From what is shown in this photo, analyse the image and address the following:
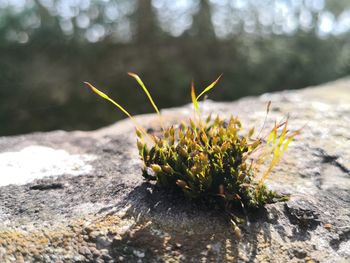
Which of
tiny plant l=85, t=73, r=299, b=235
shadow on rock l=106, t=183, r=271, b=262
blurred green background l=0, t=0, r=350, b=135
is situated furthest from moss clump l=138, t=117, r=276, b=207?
blurred green background l=0, t=0, r=350, b=135

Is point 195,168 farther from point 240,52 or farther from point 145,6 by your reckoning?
point 145,6

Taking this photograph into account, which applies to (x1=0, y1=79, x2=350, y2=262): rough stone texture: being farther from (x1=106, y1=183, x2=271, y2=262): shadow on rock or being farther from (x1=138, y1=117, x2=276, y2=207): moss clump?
(x1=138, y1=117, x2=276, y2=207): moss clump

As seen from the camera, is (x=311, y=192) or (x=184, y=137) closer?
(x=184, y=137)

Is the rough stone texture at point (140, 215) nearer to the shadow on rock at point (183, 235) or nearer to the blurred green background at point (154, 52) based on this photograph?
the shadow on rock at point (183, 235)

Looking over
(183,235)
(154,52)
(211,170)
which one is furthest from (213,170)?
(154,52)

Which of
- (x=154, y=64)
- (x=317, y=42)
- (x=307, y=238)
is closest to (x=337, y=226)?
(x=307, y=238)

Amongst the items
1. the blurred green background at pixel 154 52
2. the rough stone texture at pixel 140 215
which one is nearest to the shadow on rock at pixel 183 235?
the rough stone texture at pixel 140 215

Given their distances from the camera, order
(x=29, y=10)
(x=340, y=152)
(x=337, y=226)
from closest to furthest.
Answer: (x=337, y=226), (x=340, y=152), (x=29, y=10)

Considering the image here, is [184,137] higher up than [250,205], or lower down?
higher up
